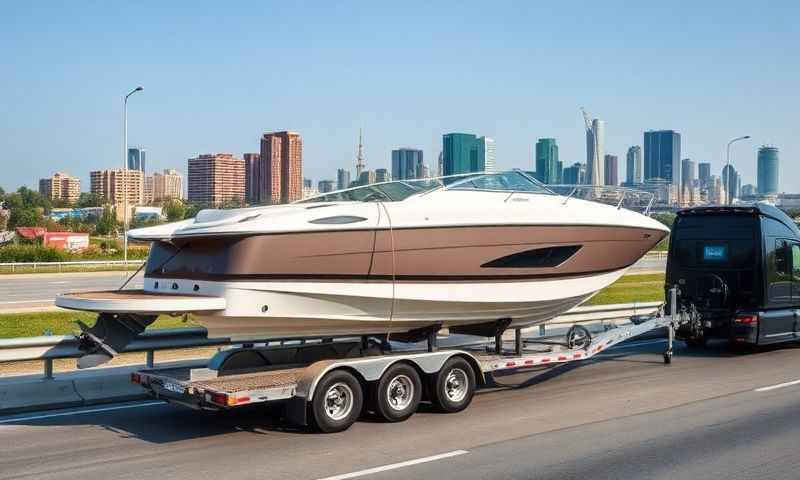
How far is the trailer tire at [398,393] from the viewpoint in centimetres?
1031

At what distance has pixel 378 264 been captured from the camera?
34.9 feet

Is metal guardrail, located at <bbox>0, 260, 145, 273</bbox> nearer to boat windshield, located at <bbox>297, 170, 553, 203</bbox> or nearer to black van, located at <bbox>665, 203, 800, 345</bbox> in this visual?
black van, located at <bbox>665, 203, 800, 345</bbox>

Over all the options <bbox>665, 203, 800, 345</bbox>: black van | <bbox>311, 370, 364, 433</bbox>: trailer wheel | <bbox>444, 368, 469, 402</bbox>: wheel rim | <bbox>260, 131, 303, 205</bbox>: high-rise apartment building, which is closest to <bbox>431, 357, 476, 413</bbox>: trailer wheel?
<bbox>444, 368, 469, 402</bbox>: wheel rim

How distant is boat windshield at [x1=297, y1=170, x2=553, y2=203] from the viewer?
11.3m

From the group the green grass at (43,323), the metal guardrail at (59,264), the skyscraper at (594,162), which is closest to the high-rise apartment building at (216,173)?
the skyscraper at (594,162)

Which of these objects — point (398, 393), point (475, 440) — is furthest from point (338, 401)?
point (475, 440)

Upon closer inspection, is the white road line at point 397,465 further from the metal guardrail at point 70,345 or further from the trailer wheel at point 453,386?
the metal guardrail at point 70,345

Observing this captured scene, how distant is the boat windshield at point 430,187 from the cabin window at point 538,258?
905mm

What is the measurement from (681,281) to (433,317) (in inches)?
288

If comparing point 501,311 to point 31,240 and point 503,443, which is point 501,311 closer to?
point 503,443

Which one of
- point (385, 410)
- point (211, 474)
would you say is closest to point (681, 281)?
point (385, 410)

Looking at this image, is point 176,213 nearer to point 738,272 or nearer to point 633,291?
point 633,291

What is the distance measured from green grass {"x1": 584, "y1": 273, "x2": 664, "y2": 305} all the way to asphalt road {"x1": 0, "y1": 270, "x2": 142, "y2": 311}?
15.4 meters

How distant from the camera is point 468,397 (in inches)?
442
